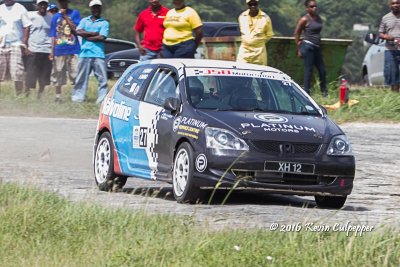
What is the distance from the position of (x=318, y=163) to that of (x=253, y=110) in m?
1.02

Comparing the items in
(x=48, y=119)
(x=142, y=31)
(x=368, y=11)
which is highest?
(x=142, y=31)

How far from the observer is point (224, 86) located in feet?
44.7

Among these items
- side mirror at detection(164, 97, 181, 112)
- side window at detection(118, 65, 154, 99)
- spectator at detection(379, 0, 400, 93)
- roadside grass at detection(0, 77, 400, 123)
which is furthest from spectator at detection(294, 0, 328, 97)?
side mirror at detection(164, 97, 181, 112)

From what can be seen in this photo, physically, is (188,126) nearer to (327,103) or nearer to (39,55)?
(327,103)

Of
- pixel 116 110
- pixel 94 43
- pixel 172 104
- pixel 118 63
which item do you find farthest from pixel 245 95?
pixel 118 63

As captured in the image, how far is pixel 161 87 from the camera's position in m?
14.0

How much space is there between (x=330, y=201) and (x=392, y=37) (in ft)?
35.9

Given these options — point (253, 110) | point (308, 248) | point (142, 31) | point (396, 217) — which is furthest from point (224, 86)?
point (142, 31)

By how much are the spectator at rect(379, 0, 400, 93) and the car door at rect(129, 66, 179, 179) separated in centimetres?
1014

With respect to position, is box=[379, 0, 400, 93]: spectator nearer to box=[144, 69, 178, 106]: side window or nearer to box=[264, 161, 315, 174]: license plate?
box=[144, 69, 178, 106]: side window

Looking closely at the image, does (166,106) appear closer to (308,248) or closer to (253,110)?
(253,110)

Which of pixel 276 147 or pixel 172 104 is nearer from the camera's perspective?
pixel 276 147

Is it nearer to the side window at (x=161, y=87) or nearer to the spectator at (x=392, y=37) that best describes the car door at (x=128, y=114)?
the side window at (x=161, y=87)

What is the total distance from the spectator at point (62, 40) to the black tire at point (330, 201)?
11.6 m
